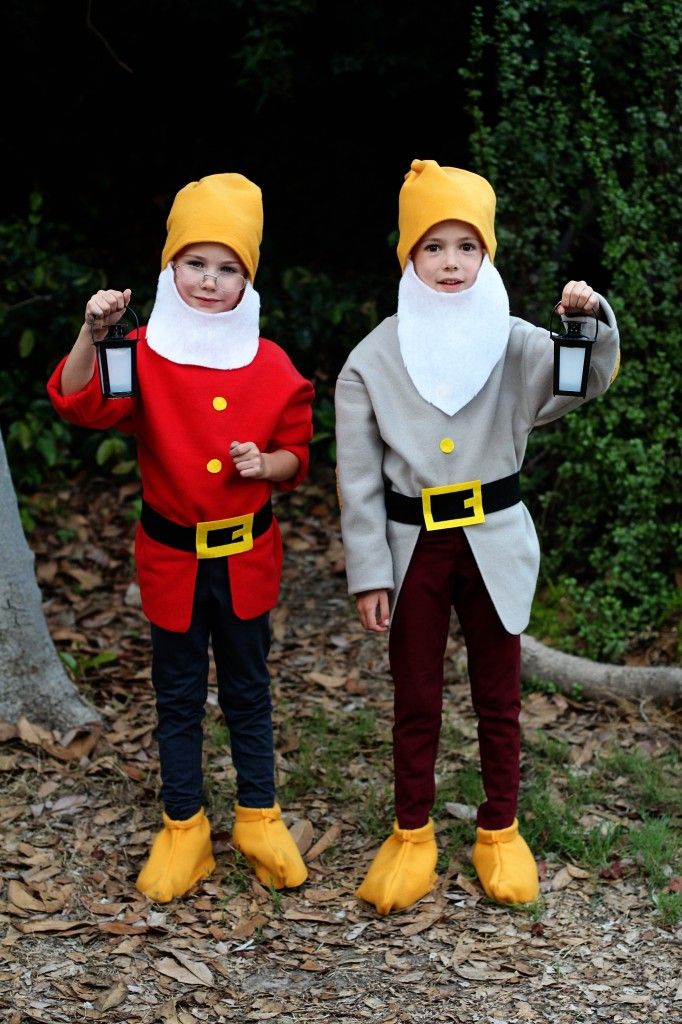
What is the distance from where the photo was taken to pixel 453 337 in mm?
2914

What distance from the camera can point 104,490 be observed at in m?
5.89

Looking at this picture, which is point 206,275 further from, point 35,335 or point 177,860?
point 35,335

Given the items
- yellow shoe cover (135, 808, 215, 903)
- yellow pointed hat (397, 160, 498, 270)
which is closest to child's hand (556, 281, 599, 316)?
yellow pointed hat (397, 160, 498, 270)

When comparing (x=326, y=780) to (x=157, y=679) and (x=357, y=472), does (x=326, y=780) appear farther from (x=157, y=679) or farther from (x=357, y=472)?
(x=357, y=472)

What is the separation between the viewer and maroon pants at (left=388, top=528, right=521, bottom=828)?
3.06m

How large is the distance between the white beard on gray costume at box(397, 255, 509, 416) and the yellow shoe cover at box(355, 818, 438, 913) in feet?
3.89

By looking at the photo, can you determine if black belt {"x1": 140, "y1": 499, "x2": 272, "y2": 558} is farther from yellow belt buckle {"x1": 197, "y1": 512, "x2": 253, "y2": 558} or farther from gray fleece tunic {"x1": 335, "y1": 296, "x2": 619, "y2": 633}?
gray fleece tunic {"x1": 335, "y1": 296, "x2": 619, "y2": 633}

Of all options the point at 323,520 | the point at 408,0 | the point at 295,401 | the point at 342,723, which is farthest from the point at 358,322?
the point at 295,401

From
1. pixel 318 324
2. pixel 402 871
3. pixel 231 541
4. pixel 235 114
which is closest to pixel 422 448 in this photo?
pixel 231 541

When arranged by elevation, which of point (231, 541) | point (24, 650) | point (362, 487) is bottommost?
point (24, 650)

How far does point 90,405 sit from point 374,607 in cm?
87

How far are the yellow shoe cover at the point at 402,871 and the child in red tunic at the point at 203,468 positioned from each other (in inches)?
9.0

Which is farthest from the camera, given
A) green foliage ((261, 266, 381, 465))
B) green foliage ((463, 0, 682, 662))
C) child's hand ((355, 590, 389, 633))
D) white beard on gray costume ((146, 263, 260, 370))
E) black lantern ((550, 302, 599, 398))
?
green foliage ((261, 266, 381, 465))

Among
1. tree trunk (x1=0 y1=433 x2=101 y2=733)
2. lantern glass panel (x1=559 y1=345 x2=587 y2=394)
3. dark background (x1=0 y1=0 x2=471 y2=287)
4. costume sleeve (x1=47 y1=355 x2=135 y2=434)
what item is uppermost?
dark background (x1=0 y1=0 x2=471 y2=287)
